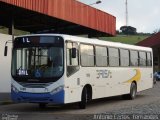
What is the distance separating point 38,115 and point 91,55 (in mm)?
4287

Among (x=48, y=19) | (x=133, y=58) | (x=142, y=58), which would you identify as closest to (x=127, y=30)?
(x=48, y=19)

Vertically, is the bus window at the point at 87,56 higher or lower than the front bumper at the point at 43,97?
higher

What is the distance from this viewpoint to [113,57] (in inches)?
920

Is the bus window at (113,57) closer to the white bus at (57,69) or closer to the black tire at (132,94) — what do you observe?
the white bus at (57,69)

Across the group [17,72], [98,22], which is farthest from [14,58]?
[98,22]

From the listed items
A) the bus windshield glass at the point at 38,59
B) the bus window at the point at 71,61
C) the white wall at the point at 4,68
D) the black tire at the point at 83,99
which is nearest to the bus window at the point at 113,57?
the black tire at the point at 83,99

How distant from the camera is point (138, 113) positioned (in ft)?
56.5

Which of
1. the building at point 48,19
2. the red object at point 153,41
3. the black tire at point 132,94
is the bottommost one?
the black tire at point 132,94

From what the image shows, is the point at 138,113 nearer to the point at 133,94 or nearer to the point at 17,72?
the point at 17,72

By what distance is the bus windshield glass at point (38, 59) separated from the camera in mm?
18562

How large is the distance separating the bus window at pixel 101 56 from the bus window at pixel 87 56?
57 centimetres

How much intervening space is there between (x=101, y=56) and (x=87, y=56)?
158 centimetres

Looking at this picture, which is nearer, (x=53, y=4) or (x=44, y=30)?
(x=53, y=4)

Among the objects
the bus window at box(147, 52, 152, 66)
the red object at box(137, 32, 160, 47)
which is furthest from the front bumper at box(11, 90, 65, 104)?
the red object at box(137, 32, 160, 47)
